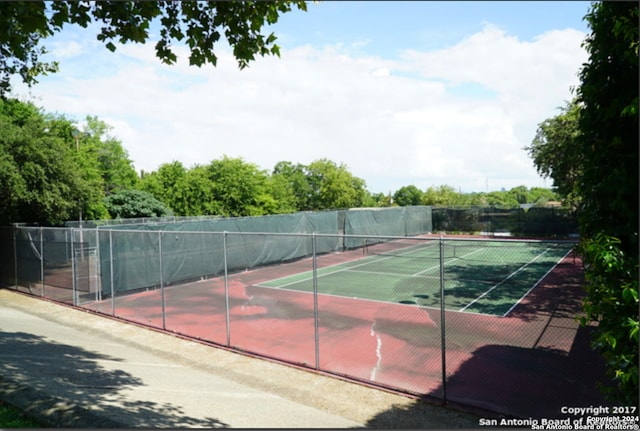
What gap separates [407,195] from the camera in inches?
4734

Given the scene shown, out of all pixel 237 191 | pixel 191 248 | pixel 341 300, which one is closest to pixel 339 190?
pixel 237 191

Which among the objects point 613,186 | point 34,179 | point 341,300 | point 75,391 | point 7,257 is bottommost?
point 341,300

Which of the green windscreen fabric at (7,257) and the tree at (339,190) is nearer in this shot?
the green windscreen fabric at (7,257)

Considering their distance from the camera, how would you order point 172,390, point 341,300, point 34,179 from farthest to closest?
point 34,179 → point 341,300 → point 172,390

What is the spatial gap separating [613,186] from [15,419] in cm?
711

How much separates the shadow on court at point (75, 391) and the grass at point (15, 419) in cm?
8

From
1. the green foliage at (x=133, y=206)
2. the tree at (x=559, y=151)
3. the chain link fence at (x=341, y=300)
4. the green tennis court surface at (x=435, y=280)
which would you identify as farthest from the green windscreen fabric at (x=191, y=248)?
the green foliage at (x=133, y=206)

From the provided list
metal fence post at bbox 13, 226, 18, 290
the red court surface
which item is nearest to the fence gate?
the red court surface

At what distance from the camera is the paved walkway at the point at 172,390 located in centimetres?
615

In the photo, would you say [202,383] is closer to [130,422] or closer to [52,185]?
[130,422]

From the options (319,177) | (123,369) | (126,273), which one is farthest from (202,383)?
(319,177)

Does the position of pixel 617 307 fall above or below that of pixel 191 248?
above

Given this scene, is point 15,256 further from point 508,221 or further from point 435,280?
point 508,221

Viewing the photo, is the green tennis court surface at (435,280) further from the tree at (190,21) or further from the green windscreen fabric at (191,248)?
the tree at (190,21)
